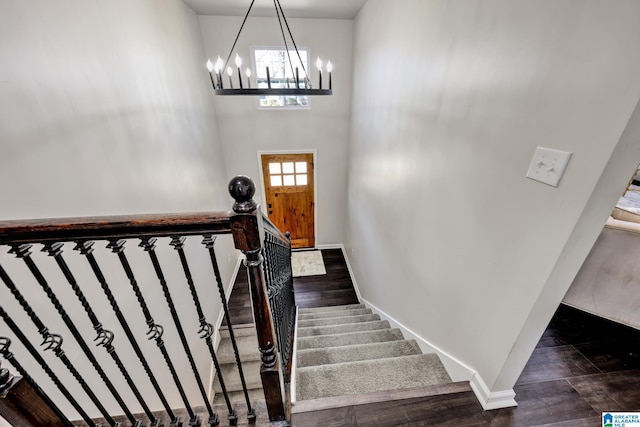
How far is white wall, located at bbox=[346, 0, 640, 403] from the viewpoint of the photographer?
29.3 inches

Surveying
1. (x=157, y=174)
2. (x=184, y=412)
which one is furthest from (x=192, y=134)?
(x=184, y=412)

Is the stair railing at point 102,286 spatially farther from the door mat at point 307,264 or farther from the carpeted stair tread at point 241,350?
the door mat at point 307,264

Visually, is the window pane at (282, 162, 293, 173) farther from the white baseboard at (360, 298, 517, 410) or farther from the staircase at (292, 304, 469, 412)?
the white baseboard at (360, 298, 517, 410)

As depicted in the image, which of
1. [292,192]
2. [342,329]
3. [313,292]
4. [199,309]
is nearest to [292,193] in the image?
[292,192]

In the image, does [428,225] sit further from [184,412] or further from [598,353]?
[184,412]

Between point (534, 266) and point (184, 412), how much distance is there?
157cm

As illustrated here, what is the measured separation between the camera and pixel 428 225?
1.75 meters

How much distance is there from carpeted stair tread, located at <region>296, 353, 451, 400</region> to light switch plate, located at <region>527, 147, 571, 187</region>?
129 cm

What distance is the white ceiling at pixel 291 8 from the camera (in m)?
3.05

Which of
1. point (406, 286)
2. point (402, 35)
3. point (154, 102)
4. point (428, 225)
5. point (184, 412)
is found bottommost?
point (406, 286)

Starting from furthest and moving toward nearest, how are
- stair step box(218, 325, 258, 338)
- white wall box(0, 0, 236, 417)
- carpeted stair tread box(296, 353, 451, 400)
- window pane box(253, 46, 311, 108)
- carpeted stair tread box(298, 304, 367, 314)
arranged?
window pane box(253, 46, 311, 108) < carpeted stair tread box(298, 304, 367, 314) < stair step box(218, 325, 258, 338) < carpeted stair tread box(296, 353, 451, 400) < white wall box(0, 0, 236, 417)

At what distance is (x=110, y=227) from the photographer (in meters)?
0.64

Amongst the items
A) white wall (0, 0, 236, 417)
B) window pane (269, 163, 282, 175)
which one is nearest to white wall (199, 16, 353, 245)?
window pane (269, 163, 282, 175)

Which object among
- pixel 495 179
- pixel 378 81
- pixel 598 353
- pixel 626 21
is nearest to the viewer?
pixel 626 21
